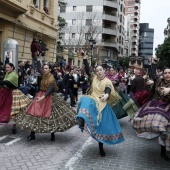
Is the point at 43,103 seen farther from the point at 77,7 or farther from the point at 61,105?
the point at 77,7

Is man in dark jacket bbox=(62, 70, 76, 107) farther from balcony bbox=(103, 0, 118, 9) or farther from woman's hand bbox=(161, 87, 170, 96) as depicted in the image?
balcony bbox=(103, 0, 118, 9)

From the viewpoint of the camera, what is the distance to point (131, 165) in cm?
496

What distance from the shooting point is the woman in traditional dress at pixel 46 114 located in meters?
6.02

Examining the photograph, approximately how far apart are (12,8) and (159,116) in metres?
12.8

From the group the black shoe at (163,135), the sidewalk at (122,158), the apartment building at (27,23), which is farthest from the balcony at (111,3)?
the black shoe at (163,135)

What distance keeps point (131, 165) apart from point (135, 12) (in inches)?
3786

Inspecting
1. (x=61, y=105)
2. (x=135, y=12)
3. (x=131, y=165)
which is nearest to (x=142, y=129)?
(x=131, y=165)

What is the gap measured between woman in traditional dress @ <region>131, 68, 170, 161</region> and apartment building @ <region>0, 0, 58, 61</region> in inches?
448

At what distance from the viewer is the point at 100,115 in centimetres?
530

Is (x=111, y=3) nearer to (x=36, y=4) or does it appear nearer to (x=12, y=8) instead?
(x=36, y=4)

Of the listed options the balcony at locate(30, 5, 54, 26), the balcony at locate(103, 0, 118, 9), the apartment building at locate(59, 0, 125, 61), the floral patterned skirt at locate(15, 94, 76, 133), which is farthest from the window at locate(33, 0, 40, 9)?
the balcony at locate(103, 0, 118, 9)

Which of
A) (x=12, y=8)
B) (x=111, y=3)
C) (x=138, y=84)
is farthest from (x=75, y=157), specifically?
(x=111, y=3)

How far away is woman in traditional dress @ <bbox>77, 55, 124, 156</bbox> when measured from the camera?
5102mm

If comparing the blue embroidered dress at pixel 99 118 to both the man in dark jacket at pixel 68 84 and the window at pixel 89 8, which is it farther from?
the window at pixel 89 8
